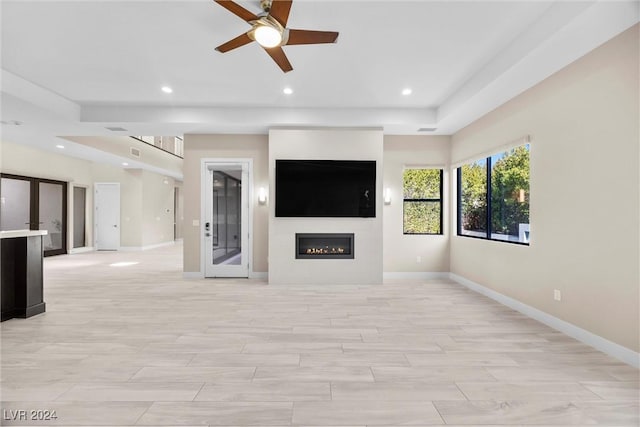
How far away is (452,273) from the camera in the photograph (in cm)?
597

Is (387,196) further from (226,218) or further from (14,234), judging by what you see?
(14,234)

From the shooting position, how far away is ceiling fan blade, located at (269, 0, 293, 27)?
7.70 feet

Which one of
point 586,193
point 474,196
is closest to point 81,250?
point 474,196

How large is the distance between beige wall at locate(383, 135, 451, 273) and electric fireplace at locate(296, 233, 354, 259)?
3.02 feet

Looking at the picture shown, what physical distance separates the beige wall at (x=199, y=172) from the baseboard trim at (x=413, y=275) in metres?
2.42

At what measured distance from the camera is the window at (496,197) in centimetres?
416

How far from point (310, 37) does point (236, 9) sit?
2.10ft

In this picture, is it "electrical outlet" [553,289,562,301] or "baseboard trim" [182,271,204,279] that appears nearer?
"electrical outlet" [553,289,562,301]

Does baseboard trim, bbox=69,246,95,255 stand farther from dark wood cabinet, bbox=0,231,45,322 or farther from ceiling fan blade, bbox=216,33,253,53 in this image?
ceiling fan blade, bbox=216,33,253,53

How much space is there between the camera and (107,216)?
10.1 metres

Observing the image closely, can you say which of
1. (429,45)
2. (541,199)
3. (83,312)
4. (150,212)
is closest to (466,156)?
(541,199)

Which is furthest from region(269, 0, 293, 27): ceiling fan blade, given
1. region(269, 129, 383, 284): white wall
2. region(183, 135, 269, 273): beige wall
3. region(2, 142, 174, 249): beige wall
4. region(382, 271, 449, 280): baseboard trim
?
region(2, 142, 174, 249): beige wall

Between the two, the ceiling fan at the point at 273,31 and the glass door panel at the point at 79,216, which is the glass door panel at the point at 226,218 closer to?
the ceiling fan at the point at 273,31

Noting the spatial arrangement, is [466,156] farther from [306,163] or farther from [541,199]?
[306,163]
